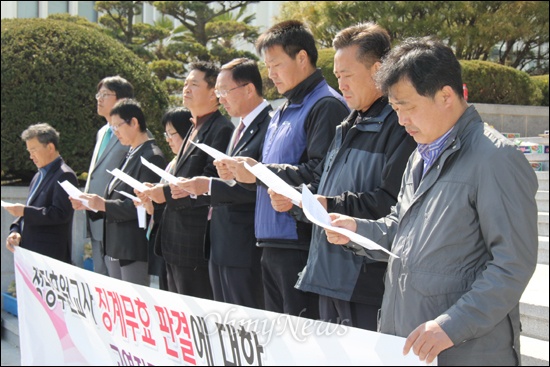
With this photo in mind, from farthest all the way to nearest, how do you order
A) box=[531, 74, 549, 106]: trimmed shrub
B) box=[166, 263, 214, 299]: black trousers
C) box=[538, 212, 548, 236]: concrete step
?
box=[531, 74, 549, 106]: trimmed shrub
box=[538, 212, 548, 236]: concrete step
box=[166, 263, 214, 299]: black trousers

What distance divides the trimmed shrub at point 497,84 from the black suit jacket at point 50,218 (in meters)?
6.28

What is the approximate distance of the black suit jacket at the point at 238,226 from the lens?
442 centimetres

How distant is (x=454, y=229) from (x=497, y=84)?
9.44 meters

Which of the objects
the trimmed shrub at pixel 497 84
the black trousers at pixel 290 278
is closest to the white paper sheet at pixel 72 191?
the black trousers at pixel 290 278

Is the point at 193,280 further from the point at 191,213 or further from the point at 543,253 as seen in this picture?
the point at 543,253

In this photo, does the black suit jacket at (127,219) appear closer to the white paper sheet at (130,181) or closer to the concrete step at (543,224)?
the white paper sheet at (130,181)

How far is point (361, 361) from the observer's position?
2.46m

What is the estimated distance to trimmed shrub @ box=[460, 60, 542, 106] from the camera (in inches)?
425

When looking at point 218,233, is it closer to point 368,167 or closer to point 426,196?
point 368,167

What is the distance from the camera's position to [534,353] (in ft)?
16.3

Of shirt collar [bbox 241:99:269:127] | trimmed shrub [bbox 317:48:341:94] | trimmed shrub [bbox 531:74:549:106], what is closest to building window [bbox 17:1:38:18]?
trimmed shrub [bbox 531:74:549:106]

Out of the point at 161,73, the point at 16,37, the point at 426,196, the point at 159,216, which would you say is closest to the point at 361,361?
the point at 426,196

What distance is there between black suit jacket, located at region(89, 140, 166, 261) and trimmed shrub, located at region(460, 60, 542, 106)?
613 cm

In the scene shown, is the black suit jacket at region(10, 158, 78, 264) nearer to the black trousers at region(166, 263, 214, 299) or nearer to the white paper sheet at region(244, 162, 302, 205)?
the black trousers at region(166, 263, 214, 299)
